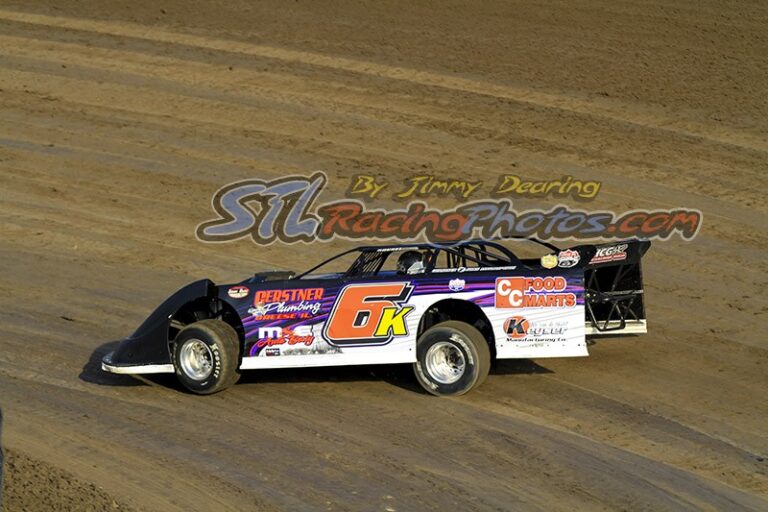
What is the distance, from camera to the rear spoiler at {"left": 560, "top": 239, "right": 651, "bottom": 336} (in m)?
9.72

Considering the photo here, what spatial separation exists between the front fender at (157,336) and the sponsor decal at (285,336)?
26.0 inches

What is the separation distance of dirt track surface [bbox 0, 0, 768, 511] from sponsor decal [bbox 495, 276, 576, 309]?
88 centimetres

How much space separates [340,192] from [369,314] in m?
8.36

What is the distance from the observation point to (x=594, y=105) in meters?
20.3

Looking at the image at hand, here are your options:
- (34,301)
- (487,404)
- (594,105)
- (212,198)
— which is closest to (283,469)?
(487,404)

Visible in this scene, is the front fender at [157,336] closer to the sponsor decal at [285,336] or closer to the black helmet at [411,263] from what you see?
the sponsor decal at [285,336]

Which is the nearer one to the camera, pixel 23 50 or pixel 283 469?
pixel 283 469

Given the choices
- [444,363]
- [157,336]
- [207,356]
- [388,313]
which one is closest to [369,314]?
[388,313]

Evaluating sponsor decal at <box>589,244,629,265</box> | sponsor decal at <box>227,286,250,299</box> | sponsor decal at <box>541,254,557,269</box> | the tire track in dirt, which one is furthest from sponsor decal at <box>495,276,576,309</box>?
the tire track in dirt

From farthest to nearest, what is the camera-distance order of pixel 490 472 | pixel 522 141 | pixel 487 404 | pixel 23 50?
pixel 23 50, pixel 522 141, pixel 487 404, pixel 490 472

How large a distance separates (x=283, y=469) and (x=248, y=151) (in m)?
11.9

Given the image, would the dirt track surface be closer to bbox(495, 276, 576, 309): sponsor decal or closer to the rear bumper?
the rear bumper

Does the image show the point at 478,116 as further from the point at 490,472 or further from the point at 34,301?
Answer: the point at 490,472

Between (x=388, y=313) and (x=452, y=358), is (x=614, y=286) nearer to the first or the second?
(x=452, y=358)
